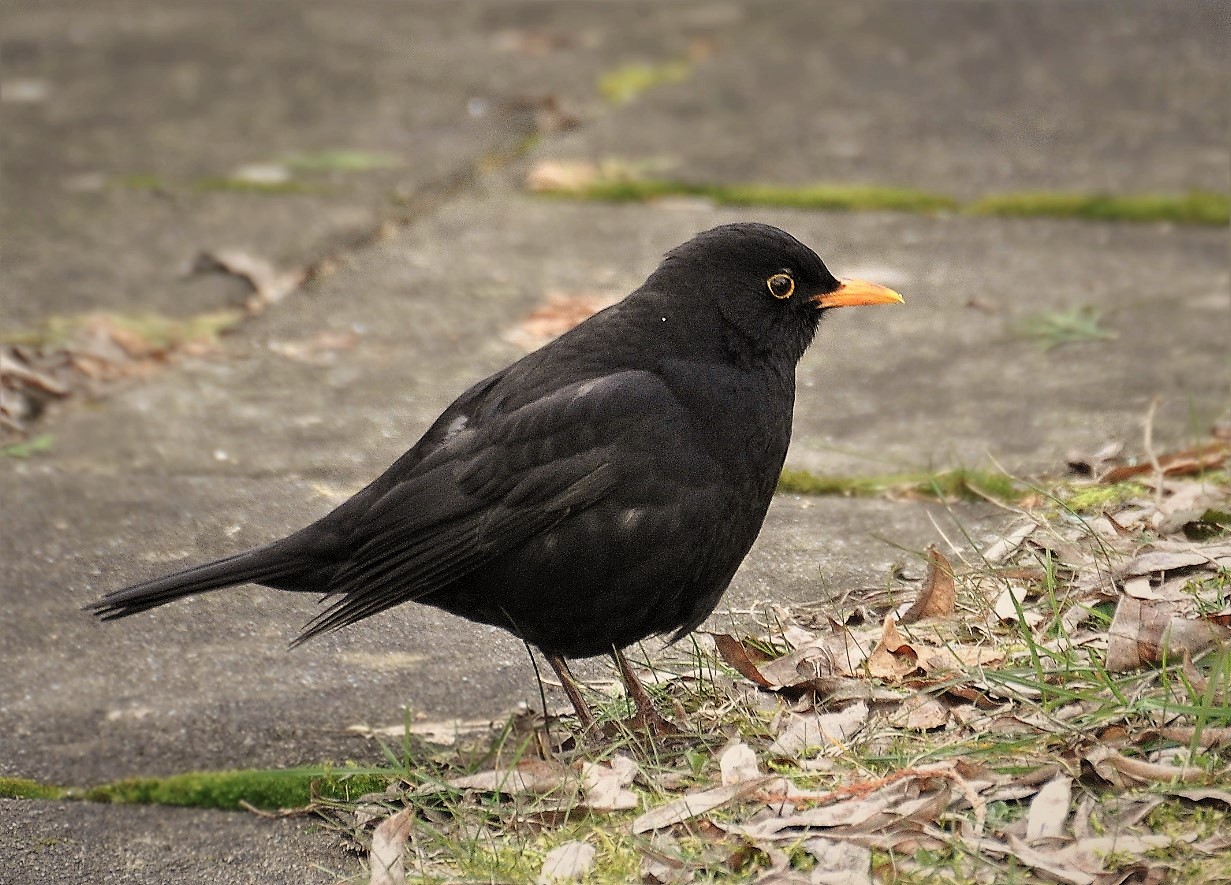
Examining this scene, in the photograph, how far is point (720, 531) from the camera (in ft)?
12.0

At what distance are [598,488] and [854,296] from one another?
2.92 feet

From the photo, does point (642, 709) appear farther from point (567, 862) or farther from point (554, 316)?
point (554, 316)

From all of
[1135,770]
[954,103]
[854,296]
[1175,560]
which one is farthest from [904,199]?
[1135,770]

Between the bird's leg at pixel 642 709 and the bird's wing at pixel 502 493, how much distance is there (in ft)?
1.14

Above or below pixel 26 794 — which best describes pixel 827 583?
above

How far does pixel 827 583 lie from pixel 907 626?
1.44 ft

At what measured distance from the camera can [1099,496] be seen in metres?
4.37

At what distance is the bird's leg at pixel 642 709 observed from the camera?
3537 mm

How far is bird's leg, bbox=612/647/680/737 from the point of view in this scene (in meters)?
3.54

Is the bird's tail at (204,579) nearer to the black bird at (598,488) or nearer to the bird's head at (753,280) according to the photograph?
the black bird at (598,488)

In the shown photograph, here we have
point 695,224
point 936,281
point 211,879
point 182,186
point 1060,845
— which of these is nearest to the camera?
point 1060,845

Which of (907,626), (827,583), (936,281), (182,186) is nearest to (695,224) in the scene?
(936,281)

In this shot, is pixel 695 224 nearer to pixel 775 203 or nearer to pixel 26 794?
pixel 775 203

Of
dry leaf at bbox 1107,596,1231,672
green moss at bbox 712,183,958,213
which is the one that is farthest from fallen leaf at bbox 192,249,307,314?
dry leaf at bbox 1107,596,1231,672
